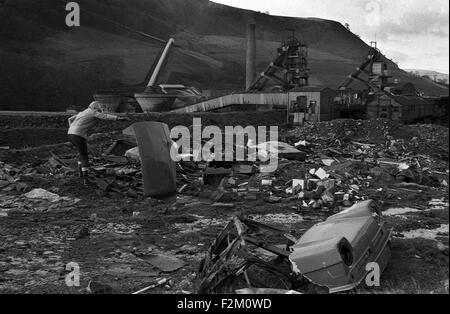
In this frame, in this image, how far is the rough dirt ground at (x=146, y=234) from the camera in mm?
4949

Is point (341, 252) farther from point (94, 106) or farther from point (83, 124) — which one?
point (94, 106)

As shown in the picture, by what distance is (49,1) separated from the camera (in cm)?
6406

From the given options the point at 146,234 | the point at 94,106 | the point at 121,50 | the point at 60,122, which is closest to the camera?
the point at 146,234

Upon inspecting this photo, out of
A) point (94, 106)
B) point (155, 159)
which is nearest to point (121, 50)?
point (94, 106)

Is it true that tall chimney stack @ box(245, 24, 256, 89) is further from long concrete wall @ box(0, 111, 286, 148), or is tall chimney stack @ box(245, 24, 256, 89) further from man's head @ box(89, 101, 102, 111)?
man's head @ box(89, 101, 102, 111)

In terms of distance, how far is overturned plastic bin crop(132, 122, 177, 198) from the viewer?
845cm

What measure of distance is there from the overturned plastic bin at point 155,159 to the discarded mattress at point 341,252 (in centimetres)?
441

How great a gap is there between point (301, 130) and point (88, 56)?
41.5m

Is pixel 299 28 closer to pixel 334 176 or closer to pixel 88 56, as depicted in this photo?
pixel 88 56

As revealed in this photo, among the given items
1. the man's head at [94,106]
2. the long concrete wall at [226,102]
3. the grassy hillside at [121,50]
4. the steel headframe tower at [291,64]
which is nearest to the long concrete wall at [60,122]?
the long concrete wall at [226,102]

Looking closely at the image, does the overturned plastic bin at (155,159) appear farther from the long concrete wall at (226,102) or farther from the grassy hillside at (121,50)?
the grassy hillside at (121,50)

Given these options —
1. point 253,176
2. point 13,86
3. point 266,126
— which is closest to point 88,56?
point 13,86

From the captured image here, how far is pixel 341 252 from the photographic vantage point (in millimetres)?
4043

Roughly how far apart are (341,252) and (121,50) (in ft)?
197
